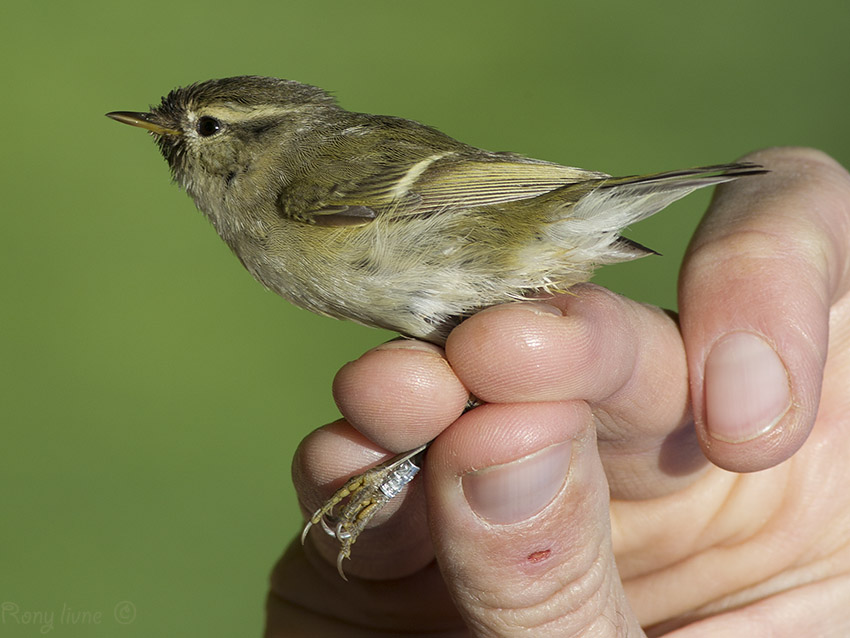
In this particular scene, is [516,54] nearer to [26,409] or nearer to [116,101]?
[116,101]

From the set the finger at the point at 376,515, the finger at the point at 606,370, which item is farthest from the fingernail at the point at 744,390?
the finger at the point at 376,515

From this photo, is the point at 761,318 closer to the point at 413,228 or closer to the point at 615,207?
the point at 615,207

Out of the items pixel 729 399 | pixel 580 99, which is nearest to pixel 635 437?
pixel 729 399

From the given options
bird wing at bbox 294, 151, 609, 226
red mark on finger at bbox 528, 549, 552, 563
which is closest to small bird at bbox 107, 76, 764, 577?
bird wing at bbox 294, 151, 609, 226

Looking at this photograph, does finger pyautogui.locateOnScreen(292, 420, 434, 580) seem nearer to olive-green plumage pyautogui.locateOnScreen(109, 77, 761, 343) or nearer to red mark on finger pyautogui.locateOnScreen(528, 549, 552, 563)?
olive-green plumage pyautogui.locateOnScreen(109, 77, 761, 343)

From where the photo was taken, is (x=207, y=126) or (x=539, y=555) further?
(x=207, y=126)

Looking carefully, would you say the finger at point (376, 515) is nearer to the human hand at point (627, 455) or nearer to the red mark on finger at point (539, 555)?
the human hand at point (627, 455)

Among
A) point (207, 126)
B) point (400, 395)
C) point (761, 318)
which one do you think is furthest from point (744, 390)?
point (207, 126)
